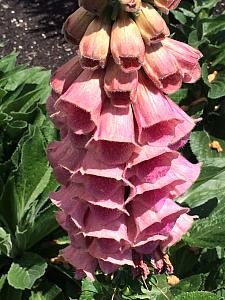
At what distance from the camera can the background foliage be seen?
2281 mm

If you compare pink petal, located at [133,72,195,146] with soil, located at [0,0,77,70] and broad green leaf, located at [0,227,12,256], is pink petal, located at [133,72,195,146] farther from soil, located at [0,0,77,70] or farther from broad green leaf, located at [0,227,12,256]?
soil, located at [0,0,77,70]

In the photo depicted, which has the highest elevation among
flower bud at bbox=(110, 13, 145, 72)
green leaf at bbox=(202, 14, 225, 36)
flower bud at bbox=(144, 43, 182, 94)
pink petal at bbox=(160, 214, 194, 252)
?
flower bud at bbox=(110, 13, 145, 72)

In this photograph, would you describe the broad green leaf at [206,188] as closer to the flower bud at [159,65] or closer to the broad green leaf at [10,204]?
the broad green leaf at [10,204]

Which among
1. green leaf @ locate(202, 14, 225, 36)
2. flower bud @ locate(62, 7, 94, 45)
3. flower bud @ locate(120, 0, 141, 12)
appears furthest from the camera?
green leaf @ locate(202, 14, 225, 36)

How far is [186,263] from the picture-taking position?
267cm

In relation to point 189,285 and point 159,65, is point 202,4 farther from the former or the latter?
point 159,65

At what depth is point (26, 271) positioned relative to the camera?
9.15 ft

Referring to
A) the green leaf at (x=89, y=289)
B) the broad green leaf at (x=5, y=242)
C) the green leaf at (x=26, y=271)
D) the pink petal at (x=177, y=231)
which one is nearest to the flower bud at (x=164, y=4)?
the pink petal at (x=177, y=231)

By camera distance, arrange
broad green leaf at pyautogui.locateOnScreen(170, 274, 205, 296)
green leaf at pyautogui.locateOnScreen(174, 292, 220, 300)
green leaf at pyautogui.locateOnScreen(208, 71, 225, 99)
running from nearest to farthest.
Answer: green leaf at pyautogui.locateOnScreen(174, 292, 220, 300) < broad green leaf at pyautogui.locateOnScreen(170, 274, 205, 296) < green leaf at pyautogui.locateOnScreen(208, 71, 225, 99)

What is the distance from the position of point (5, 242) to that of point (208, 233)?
3.25ft

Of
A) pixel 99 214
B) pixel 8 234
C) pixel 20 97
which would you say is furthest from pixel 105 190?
pixel 20 97

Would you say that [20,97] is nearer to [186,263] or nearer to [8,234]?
[8,234]

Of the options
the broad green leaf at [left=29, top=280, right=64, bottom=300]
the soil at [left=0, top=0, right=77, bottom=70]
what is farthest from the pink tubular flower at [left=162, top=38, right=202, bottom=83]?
the soil at [left=0, top=0, right=77, bottom=70]

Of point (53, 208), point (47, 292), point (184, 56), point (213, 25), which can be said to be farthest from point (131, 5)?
point (213, 25)
